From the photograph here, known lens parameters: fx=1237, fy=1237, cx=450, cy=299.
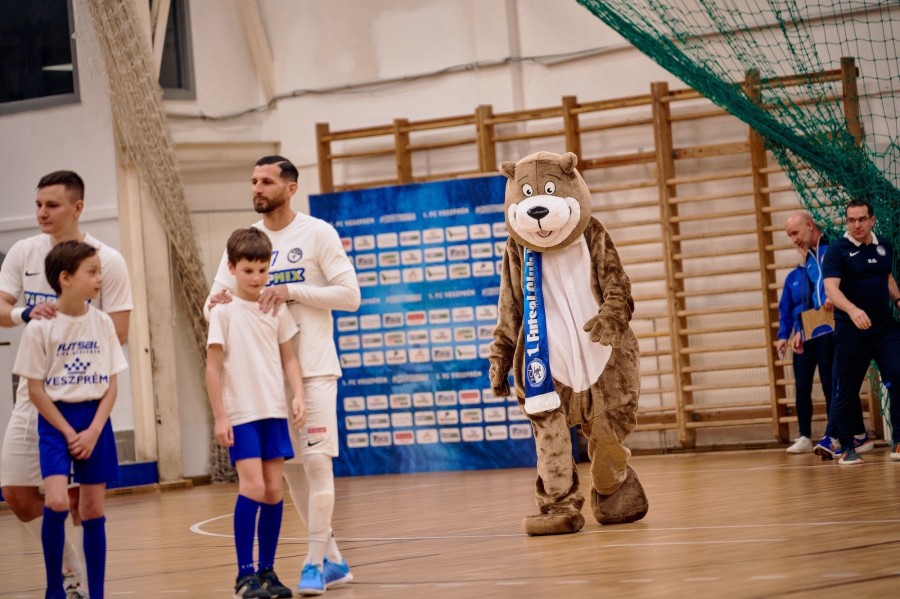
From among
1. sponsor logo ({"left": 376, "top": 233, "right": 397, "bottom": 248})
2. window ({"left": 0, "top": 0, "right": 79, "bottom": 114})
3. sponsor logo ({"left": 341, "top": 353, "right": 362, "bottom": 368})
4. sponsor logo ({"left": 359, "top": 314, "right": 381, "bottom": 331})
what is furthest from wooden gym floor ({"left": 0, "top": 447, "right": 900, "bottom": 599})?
window ({"left": 0, "top": 0, "right": 79, "bottom": 114})

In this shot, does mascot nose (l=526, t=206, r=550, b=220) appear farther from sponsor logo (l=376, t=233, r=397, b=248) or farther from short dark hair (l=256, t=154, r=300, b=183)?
sponsor logo (l=376, t=233, r=397, b=248)

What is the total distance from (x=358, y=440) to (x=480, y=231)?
213cm

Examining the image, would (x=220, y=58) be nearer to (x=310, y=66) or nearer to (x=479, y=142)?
(x=310, y=66)

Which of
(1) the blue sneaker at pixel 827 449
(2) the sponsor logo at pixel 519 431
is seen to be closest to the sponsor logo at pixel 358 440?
(2) the sponsor logo at pixel 519 431

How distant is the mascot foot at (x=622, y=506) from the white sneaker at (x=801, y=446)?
3799 mm

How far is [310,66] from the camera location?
11.8 meters

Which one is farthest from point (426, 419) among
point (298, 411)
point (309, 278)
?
point (298, 411)

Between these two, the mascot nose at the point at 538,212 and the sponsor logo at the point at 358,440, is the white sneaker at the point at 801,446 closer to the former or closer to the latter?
the sponsor logo at the point at 358,440

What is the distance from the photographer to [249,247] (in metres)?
4.14

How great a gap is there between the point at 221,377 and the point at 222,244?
25.6ft

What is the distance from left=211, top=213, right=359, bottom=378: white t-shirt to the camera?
4332mm

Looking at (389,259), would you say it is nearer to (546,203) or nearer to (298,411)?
(546,203)

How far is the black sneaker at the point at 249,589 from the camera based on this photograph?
3.96 metres

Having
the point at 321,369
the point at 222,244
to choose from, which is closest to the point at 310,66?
the point at 222,244
